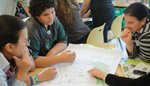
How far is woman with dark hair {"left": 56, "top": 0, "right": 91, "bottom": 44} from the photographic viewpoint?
1813 millimetres

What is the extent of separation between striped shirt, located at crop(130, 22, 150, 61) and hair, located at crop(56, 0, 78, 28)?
61 centimetres

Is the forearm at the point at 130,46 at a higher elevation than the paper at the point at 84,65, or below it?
higher

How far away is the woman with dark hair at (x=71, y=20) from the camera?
5.95 feet

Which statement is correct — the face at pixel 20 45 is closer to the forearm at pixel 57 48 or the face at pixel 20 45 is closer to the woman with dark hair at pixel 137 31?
the forearm at pixel 57 48

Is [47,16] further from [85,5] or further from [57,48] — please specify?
[85,5]

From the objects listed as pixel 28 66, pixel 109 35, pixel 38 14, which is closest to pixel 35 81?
pixel 28 66

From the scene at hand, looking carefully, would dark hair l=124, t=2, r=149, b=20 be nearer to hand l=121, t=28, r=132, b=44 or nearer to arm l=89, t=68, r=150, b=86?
hand l=121, t=28, r=132, b=44

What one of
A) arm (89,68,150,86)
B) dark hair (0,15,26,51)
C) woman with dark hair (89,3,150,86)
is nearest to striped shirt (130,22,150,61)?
woman with dark hair (89,3,150,86)

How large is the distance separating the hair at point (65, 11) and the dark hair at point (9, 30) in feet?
2.42

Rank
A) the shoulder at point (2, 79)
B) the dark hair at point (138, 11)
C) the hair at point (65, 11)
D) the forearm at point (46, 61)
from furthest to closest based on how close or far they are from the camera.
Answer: the hair at point (65, 11), the dark hair at point (138, 11), the forearm at point (46, 61), the shoulder at point (2, 79)

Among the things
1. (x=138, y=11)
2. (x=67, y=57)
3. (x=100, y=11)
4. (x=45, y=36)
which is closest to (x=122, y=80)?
(x=67, y=57)

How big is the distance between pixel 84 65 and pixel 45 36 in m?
0.37

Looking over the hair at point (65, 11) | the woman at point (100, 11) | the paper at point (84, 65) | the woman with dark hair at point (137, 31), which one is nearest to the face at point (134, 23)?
the woman with dark hair at point (137, 31)

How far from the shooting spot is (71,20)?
1918 mm
